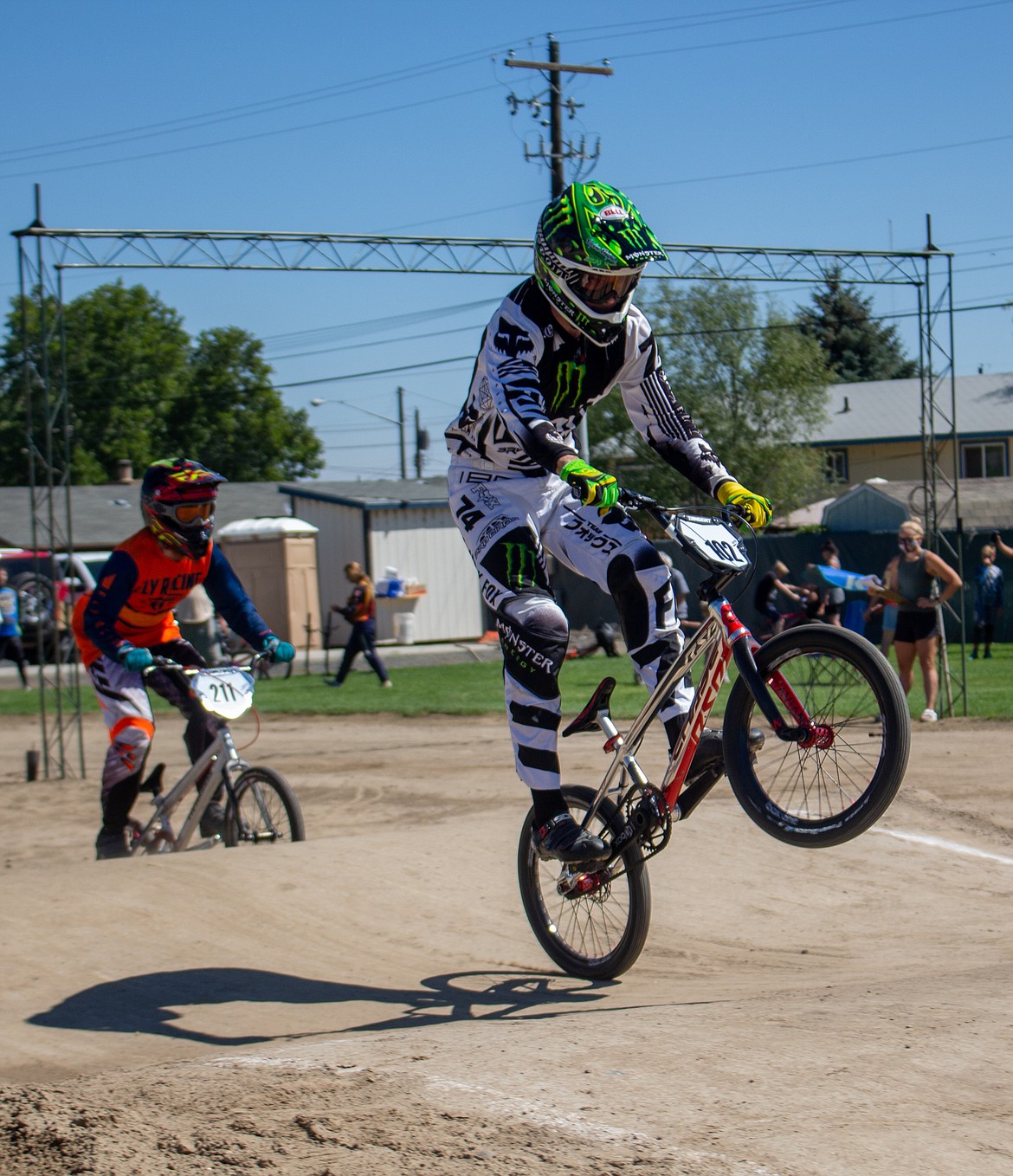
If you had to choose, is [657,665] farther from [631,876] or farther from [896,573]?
[896,573]

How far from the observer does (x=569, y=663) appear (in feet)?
78.6

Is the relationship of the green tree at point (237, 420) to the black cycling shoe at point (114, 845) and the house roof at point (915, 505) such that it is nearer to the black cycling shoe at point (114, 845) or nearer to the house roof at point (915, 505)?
the house roof at point (915, 505)

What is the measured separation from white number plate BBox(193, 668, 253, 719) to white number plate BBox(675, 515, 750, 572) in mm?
3281

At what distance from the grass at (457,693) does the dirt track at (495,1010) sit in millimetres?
6521

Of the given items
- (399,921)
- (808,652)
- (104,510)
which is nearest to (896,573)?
(399,921)

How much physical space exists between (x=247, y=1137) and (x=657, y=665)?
238 cm

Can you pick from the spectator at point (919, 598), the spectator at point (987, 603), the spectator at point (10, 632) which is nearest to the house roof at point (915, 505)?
the spectator at point (987, 603)

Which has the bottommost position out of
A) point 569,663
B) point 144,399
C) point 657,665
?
point 569,663

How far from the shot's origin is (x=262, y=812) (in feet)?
24.4

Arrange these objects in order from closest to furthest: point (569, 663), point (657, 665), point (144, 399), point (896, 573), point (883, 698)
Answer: point (883, 698) < point (657, 665) < point (896, 573) < point (569, 663) < point (144, 399)

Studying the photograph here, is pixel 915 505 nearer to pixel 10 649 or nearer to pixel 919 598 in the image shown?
pixel 919 598

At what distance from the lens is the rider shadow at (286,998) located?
4.96 m

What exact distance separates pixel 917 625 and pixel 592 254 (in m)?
9.87

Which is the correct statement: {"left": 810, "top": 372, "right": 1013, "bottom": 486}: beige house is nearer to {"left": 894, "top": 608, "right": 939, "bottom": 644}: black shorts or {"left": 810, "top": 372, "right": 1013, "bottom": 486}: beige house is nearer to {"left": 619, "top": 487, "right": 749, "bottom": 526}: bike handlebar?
{"left": 894, "top": 608, "right": 939, "bottom": 644}: black shorts
